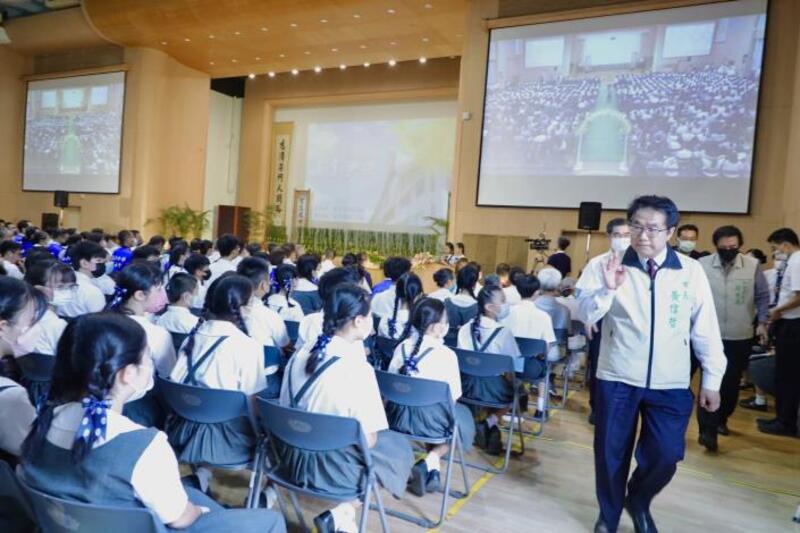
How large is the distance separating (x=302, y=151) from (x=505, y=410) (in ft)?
44.5

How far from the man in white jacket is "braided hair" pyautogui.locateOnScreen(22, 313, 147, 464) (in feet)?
5.77

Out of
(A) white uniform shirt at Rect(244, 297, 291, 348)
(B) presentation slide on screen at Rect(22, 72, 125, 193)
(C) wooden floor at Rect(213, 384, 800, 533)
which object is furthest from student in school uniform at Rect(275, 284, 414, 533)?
(B) presentation slide on screen at Rect(22, 72, 125, 193)

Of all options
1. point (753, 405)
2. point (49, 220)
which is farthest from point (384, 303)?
point (49, 220)

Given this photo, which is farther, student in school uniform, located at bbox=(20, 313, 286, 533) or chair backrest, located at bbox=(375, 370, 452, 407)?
chair backrest, located at bbox=(375, 370, 452, 407)

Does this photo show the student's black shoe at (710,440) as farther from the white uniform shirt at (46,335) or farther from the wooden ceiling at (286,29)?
the wooden ceiling at (286,29)

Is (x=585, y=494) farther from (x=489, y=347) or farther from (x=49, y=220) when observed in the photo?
(x=49, y=220)

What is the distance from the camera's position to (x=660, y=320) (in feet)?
7.46

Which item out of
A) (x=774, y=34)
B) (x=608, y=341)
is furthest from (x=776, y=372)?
(x=774, y=34)

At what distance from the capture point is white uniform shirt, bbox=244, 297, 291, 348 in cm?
306

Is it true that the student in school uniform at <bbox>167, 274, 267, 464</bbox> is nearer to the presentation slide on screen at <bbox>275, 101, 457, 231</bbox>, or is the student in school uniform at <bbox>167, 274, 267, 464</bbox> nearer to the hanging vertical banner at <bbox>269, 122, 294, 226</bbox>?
the presentation slide on screen at <bbox>275, 101, 457, 231</bbox>

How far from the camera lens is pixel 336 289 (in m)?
2.11

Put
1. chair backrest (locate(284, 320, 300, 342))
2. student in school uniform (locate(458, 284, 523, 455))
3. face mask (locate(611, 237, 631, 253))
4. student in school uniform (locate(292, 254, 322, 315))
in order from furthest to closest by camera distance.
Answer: student in school uniform (locate(292, 254, 322, 315)) < chair backrest (locate(284, 320, 300, 342)) < face mask (locate(611, 237, 631, 253)) < student in school uniform (locate(458, 284, 523, 455))

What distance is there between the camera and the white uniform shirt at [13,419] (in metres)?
1.56

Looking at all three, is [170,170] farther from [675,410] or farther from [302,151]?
[675,410]
